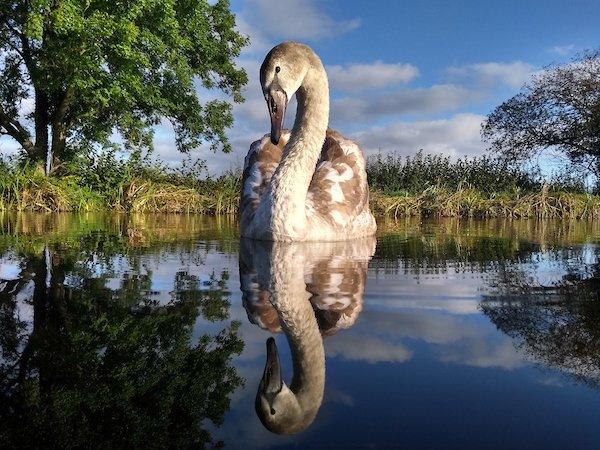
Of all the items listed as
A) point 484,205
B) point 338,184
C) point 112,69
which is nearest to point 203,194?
point 112,69

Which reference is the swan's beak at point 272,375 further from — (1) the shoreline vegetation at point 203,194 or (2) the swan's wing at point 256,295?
(1) the shoreline vegetation at point 203,194

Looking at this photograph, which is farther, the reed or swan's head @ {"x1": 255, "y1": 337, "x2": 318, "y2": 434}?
the reed

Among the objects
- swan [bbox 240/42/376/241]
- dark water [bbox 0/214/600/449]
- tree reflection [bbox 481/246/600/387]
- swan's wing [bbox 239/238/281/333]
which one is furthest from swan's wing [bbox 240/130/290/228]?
tree reflection [bbox 481/246/600/387]

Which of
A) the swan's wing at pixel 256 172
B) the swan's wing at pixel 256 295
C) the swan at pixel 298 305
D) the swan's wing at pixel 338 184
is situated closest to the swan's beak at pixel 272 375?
the swan at pixel 298 305

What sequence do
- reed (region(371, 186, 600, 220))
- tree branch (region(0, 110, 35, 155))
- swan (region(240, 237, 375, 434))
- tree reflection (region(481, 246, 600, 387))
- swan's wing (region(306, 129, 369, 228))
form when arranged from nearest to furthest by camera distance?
swan (region(240, 237, 375, 434)) → tree reflection (region(481, 246, 600, 387)) → swan's wing (region(306, 129, 369, 228)) → reed (region(371, 186, 600, 220)) → tree branch (region(0, 110, 35, 155))

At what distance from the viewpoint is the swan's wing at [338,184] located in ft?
22.2

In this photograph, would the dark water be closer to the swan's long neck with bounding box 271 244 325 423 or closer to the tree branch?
the swan's long neck with bounding box 271 244 325 423

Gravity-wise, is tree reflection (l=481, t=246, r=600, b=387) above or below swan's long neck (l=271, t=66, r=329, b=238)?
below

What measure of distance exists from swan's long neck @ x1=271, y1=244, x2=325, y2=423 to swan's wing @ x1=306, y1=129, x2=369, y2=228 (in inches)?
102

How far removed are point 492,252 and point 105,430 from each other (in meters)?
5.51

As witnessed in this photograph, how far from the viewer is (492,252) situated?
627 cm

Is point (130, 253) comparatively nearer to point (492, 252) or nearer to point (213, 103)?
point (492, 252)

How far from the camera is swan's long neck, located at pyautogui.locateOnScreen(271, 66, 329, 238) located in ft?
19.0

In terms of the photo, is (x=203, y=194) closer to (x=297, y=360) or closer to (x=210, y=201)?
(x=210, y=201)
